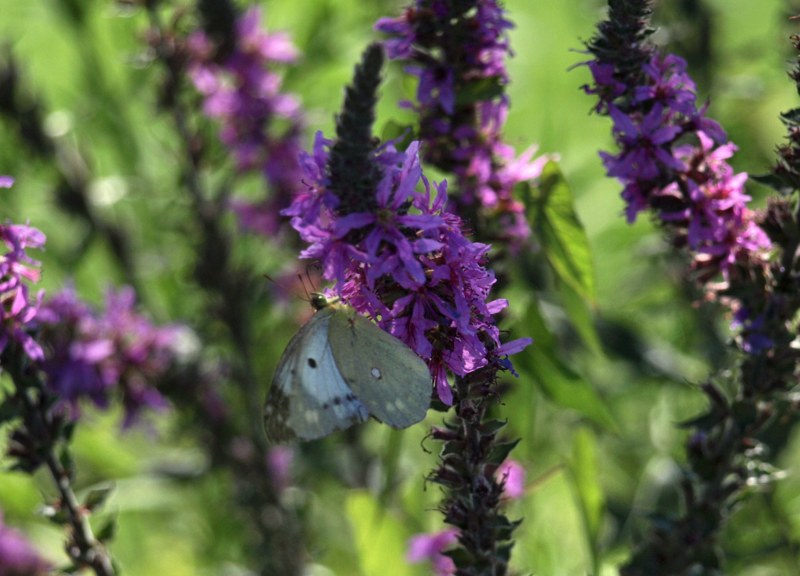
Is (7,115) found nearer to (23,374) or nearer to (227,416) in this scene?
(227,416)

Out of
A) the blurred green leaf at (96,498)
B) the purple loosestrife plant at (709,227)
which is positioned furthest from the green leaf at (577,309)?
the blurred green leaf at (96,498)

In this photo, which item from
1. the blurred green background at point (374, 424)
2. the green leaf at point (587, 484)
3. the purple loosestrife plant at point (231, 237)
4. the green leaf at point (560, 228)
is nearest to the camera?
the green leaf at point (560, 228)

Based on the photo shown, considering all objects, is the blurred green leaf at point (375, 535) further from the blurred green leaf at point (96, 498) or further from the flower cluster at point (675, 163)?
the flower cluster at point (675, 163)

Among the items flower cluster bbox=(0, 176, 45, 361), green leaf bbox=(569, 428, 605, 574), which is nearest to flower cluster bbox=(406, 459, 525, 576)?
green leaf bbox=(569, 428, 605, 574)

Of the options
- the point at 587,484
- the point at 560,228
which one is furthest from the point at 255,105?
the point at 587,484

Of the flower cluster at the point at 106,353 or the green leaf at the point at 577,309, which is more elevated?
the flower cluster at the point at 106,353

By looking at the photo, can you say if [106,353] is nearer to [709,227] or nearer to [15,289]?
[15,289]

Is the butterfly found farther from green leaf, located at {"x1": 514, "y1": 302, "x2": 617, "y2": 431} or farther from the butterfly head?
green leaf, located at {"x1": 514, "y1": 302, "x2": 617, "y2": 431}
